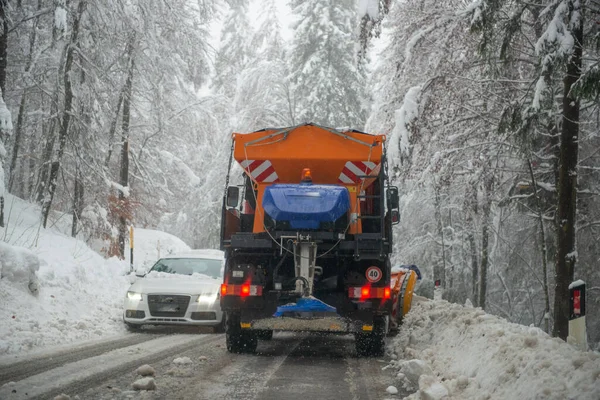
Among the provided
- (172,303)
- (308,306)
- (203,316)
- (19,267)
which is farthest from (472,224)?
(19,267)

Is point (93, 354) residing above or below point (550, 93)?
below

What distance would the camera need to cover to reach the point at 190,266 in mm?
14484

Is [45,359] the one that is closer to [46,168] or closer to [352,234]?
[352,234]

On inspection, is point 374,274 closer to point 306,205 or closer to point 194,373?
point 306,205

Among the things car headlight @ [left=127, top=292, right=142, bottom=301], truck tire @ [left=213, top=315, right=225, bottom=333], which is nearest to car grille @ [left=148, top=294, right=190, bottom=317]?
car headlight @ [left=127, top=292, right=142, bottom=301]

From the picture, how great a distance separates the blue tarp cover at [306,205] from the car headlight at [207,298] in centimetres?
356

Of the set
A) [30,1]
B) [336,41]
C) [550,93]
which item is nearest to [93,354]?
[550,93]

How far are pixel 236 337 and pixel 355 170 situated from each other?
116 inches

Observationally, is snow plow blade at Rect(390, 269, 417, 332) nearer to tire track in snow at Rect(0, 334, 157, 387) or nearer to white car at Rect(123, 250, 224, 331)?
white car at Rect(123, 250, 224, 331)

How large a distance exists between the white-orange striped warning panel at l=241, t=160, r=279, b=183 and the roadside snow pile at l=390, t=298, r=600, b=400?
314 centimetres

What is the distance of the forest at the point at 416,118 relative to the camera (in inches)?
496

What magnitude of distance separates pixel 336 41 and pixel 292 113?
4.90 meters

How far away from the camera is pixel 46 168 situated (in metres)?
19.8

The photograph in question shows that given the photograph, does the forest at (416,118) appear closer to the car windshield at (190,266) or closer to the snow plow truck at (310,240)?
the car windshield at (190,266)
